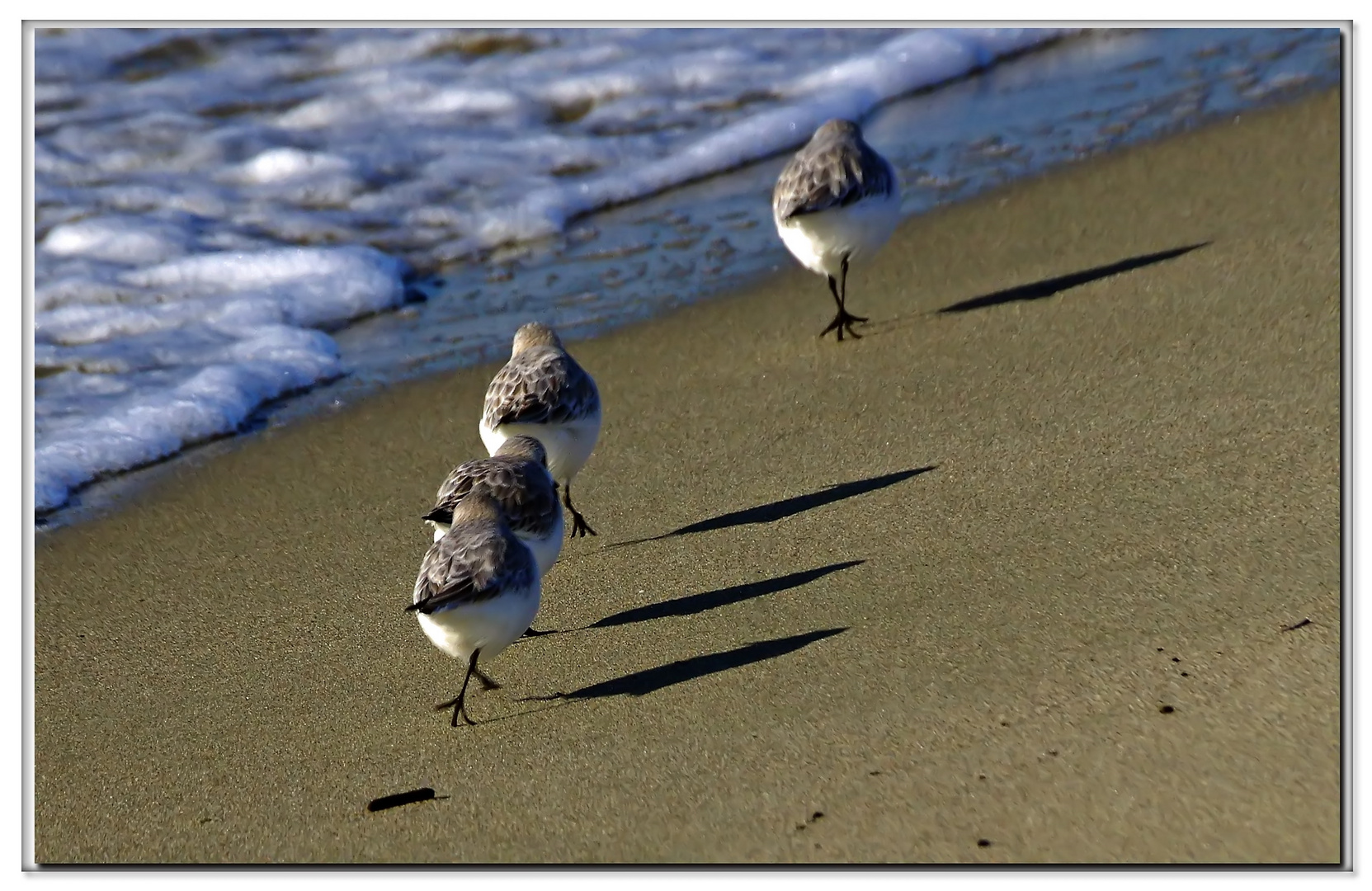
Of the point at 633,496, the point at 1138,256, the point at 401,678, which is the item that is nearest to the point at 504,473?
the point at 401,678

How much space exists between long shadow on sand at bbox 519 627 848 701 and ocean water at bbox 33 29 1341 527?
2.30 meters

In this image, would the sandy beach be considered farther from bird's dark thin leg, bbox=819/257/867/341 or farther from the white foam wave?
the white foam wave

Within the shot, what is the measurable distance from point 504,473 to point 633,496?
37.4 inches

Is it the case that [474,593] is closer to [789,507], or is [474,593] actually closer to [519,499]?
[519,499]

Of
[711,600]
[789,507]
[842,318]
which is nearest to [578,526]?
[789,507]

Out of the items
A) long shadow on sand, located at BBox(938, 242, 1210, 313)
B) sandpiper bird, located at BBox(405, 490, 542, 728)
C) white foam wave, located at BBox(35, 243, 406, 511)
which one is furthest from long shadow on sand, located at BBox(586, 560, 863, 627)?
white foam wave, located at BBox(35, 243, 406, 511)

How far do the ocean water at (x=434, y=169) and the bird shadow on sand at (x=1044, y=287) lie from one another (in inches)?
35.5

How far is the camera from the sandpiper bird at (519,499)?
14.1 ft

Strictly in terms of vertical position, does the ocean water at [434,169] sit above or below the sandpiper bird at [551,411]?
above

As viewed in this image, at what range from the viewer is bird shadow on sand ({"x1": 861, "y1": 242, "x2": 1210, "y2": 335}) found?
247 inches

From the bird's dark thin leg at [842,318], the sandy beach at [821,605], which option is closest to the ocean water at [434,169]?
the sandy beach at [821,605]

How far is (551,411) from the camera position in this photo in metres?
4.92

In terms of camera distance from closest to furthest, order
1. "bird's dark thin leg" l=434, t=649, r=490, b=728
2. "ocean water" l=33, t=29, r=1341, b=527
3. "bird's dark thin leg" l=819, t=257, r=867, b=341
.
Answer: "bird's dark thin leg" l=434, t=649, r=490, b=728 → "bird's dark thin leg" l=819, t=257, r=867, b=341 → "ocean water" l=33, t=29, r=1341, b=527

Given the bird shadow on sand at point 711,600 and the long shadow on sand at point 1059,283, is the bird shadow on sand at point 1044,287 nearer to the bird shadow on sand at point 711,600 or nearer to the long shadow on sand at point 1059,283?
the long shadow on sand at point 1059,283
